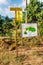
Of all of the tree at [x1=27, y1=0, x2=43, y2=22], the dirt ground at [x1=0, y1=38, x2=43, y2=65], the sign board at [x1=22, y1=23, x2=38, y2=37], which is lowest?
the tree at [x1=27, y1=0, x2=43, y2=22]

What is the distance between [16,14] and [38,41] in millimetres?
3365

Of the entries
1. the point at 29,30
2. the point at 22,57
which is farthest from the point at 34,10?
the point at 22,57

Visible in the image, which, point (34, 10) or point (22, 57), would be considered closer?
point (22, 57)

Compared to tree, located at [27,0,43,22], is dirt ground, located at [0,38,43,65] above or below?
above

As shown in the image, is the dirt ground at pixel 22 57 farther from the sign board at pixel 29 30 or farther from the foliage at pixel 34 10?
the foliage at pixel 34 10

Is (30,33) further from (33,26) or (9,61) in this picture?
(9,61)

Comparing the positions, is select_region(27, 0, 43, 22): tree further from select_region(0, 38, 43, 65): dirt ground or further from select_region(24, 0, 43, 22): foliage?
select_region(0, 38, 43, 65): dirt ground

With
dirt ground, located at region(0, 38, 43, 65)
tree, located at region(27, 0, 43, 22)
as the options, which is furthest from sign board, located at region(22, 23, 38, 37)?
tree, located at region(27, 0, 43, 22)

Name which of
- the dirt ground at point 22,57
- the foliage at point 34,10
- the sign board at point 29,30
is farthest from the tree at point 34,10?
the sign board at point 29,30

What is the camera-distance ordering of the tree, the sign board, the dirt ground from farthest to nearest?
1. the tree
2. the sign board
3. the dirt ground

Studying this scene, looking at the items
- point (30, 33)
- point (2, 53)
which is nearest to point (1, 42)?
point (2, 53)

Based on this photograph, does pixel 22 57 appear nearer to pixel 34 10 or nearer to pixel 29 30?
pixel 29 30

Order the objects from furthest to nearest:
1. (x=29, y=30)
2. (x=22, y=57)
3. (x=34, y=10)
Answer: (x=34, y=10) < (x=29, y=30) < (x=22, y=57)

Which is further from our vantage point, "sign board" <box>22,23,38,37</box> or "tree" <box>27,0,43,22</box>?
"tree" <box>27,0,43,22</box>
